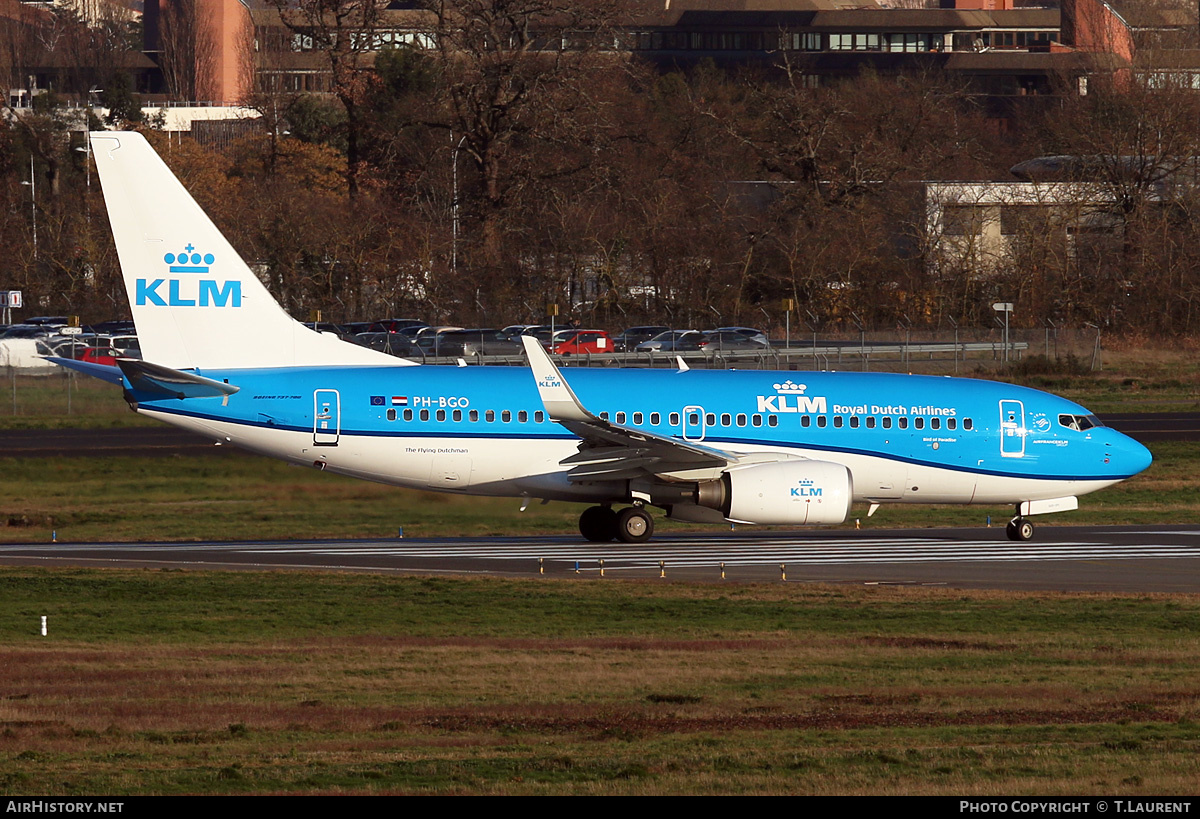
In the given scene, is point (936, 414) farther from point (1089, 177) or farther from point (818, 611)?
point (1089, 177)

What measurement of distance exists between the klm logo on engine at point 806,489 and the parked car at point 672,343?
4693 centimetres

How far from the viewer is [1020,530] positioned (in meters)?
34.5

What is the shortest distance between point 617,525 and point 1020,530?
29.5 feet

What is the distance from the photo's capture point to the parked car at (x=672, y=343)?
7894 cm

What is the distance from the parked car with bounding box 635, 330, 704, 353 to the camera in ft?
259

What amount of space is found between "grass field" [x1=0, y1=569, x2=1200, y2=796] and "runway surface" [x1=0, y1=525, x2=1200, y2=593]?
161 centimetres

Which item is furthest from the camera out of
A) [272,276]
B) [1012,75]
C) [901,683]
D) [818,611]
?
[1012,75]

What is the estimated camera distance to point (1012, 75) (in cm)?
17212

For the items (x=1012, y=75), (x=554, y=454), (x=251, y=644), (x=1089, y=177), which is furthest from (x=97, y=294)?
(x=1012, y=75)

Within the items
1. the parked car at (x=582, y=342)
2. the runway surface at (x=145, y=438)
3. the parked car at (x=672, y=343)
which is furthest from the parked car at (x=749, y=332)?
the runway surface at (x=145, y=438)

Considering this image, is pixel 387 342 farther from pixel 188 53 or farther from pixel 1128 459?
pixel 188 53

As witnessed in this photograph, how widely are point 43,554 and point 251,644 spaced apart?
36.7 feet

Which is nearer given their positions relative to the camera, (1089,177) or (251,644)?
(251,644)

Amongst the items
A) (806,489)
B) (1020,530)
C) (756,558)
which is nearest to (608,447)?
(756,558)
